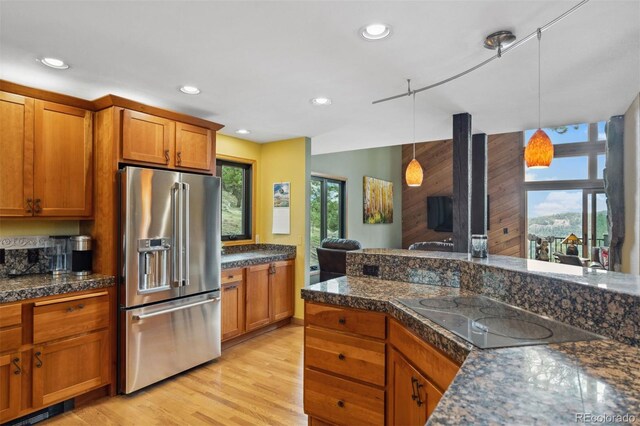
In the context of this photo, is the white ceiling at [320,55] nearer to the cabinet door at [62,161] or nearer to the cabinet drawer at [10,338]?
the cabinet door at [62,161]

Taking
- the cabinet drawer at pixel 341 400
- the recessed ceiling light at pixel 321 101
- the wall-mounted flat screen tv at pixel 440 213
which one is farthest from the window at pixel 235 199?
the wall-mounted flat screen tv at pixel 440 213

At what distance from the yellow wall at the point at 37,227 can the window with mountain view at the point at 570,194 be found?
299 inches

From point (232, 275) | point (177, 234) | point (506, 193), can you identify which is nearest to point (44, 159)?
point (177, 234)

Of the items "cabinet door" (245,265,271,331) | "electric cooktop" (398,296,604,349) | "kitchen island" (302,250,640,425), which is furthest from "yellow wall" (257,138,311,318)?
"electric cooktop" (398,296,604,349)

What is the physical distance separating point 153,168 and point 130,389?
67.2 inches

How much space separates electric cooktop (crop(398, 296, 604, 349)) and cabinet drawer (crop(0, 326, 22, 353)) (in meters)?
2.31

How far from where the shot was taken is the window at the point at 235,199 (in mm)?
4371

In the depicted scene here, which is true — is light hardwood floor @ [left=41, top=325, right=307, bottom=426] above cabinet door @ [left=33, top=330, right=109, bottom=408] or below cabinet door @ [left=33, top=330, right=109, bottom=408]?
below

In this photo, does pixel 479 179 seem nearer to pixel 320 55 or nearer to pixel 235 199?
pixel 320 55

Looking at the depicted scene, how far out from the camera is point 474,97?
2.89 meters

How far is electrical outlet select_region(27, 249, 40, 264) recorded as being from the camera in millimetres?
2766

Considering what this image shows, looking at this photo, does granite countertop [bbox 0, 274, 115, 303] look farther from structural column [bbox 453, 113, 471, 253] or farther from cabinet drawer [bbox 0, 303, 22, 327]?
structural column [bbox 453, 113, 471, 253]

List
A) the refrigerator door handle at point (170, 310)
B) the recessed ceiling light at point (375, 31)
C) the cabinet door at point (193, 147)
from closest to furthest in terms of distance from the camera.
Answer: the recessed ceiling light at point (375, 31)
the refrigerator door handle at point (170, 310)
the cabinet door at point (193, 147)

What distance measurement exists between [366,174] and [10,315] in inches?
257
